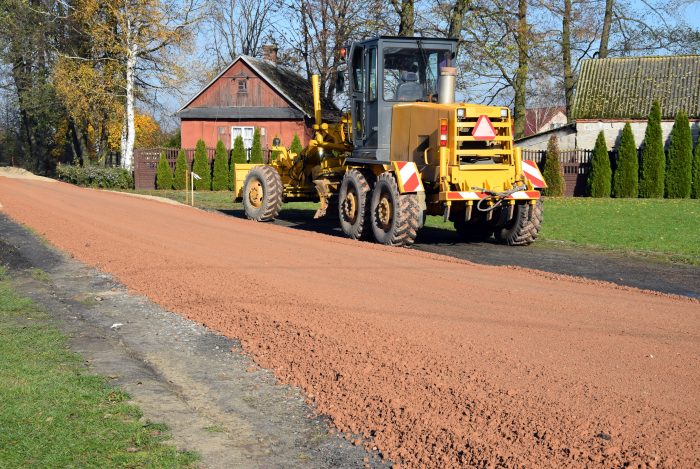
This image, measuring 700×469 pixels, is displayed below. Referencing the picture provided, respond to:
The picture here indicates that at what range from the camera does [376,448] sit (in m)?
5.03

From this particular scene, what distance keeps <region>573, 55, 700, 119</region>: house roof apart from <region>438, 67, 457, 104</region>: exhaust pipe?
937 inches

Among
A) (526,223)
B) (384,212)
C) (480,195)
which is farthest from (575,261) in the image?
(384,212)

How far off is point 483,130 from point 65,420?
10559 mm

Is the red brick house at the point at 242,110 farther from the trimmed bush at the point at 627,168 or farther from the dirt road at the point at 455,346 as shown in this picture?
the dirt road at the point at 455,346

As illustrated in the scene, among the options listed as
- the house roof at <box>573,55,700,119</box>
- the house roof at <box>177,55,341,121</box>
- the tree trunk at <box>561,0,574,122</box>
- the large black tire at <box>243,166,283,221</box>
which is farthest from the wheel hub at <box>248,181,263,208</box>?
the tree trunk at <box>561,0,574,122</box>

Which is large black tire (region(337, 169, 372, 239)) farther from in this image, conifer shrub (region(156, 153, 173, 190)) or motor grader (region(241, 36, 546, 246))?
conifer shrub (region(156, 153, 173, 190))

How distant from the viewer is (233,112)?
151 feet

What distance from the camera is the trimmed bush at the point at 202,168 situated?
1515 inches

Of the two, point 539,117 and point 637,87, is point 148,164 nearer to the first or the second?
point 637,87

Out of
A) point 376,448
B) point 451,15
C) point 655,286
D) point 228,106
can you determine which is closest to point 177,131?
point 228,106

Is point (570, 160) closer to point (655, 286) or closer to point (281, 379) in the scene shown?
point (655, 286)

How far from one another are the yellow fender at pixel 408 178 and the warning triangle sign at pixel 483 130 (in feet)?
3.95

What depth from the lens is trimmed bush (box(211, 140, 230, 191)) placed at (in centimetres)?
3841

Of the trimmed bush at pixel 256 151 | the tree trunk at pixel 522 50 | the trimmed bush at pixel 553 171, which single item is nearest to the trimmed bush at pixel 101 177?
the trimmed bush at pixel 256 151
